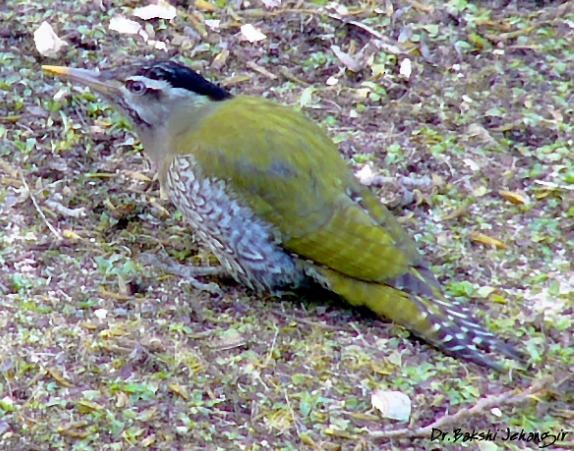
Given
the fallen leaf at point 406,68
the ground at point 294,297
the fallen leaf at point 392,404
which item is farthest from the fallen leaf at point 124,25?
the fallen leaf at point 392,404

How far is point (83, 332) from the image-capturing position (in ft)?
18.2

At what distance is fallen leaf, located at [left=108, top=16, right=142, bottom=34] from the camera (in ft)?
24.7

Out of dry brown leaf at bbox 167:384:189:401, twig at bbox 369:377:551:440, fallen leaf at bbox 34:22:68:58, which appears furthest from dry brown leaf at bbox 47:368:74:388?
fallen leaf at bbox 34:22:68:58

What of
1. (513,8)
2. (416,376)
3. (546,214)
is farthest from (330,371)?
(513,8)

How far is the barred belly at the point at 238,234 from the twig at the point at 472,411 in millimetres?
1156

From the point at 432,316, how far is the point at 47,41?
269 centimetres

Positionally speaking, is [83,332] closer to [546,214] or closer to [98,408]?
[98,408]

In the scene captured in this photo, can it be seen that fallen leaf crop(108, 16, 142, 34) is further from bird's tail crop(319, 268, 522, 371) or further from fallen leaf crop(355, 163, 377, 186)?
bird's tail crop(319, 268, 522, 371)

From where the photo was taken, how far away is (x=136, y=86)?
6.59 metres

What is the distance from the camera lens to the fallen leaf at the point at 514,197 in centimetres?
674

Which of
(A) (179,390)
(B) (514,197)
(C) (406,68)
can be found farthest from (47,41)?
(A) (179,390)

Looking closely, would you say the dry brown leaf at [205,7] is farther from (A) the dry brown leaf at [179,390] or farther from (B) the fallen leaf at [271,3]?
(A) the dry brown leaf at [179,390]

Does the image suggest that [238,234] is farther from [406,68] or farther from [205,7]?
[205,7]

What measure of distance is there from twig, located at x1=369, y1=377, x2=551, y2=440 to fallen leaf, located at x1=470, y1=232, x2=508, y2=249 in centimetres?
107
